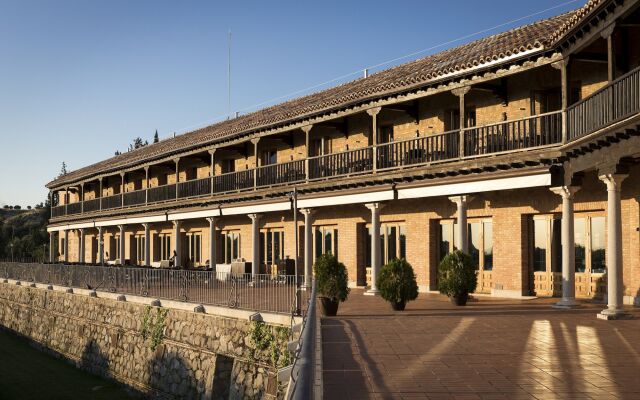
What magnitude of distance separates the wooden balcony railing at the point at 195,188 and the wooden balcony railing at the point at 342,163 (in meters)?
8.14

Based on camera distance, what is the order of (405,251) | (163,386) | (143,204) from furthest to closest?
(143,204) < (405,251) < (163,386)

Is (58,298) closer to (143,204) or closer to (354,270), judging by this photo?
(143,204)

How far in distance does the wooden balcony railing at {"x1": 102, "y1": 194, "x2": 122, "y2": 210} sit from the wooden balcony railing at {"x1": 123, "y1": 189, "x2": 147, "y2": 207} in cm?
108

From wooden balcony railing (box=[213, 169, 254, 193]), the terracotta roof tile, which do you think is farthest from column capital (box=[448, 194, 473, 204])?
wooden balcony railing (box=[213, 169, 254, 193])

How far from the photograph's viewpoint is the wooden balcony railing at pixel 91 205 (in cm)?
4556

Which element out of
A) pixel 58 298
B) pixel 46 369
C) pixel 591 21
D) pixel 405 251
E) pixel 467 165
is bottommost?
pixel 46 369

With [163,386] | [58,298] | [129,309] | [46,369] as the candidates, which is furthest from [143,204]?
[163,386]

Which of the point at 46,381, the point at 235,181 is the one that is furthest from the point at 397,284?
the point at 235,181

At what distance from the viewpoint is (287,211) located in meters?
30.3

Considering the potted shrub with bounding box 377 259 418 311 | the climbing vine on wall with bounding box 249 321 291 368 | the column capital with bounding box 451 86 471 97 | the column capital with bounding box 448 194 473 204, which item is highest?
the column capital with bounding box 451 86 471 97

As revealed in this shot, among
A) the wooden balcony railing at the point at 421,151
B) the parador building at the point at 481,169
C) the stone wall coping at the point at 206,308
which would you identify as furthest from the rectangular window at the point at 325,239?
the stone wall coping at the point at 206,308

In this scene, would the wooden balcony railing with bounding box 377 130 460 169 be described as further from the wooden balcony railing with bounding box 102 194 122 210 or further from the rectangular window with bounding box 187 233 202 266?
the wooden balcony railing with bounding box 102 194 122 210

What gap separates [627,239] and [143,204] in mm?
27813

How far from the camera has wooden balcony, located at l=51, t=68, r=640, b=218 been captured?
1410cm
